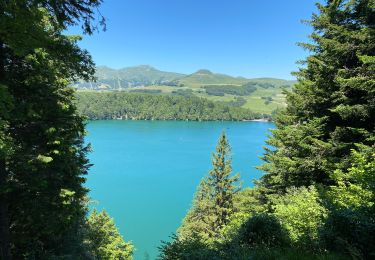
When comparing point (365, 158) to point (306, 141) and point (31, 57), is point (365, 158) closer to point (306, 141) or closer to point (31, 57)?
point (306, 141)

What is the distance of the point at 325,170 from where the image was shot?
40.9ft

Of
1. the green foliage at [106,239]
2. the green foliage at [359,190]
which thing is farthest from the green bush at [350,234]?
the green foliage at [106,239]

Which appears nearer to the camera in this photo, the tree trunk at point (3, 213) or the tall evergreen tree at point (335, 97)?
the tree trunk at point (3, 213)

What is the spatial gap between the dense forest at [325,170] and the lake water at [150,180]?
632cm

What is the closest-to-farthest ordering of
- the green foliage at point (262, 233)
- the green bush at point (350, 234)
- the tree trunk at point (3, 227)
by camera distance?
the green bush at point (350, 234) < the green foliage at point (262, 233) < the tree trunk at point (3, 227)

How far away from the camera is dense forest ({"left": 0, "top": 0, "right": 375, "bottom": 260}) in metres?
5.63

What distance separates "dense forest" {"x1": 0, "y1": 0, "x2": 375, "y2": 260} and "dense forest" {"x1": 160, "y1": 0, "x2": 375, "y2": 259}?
40 millimetres

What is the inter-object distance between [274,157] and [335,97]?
14.4 ft

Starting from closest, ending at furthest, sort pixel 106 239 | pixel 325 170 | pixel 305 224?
pixel 305 224, pixel 325 170, pixel 106 239

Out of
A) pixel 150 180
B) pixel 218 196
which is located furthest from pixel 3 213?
pixel 150 180

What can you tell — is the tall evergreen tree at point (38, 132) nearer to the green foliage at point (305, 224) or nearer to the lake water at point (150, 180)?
the green foliage at point (305, 224)

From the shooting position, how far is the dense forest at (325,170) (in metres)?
5.73

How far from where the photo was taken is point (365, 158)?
33.3 ft

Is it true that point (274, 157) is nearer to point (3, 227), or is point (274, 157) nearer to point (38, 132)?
point (38, 132)
